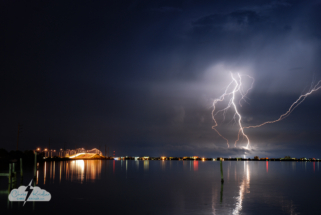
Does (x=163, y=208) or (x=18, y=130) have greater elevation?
(x=18, y=130)

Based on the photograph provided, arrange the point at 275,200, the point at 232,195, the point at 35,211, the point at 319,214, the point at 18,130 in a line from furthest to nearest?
the point at 18,130, the point at 232,195, the point at 275,200, the point at 319,214, the point at 35,211

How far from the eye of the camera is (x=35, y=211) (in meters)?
18.1

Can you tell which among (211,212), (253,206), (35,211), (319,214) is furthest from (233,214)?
(35,211)

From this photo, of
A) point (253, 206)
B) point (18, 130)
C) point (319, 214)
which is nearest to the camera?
point (319, 214)

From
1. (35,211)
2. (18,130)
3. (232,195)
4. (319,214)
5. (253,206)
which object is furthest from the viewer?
(18,130)

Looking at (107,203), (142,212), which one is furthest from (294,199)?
(107,203)

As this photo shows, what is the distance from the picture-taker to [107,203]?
2192 cm

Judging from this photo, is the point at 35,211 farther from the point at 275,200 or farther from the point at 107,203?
the point at 275,200

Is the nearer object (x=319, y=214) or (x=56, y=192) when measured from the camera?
(x=319, y=214)

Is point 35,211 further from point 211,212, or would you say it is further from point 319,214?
point 319,214

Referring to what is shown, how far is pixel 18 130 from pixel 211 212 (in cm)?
9700

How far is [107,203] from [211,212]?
8095 mm

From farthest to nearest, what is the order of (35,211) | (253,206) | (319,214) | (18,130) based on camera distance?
(18,130) → (253,206) → (319,214) → (35,211)

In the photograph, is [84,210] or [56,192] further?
[56,192]
